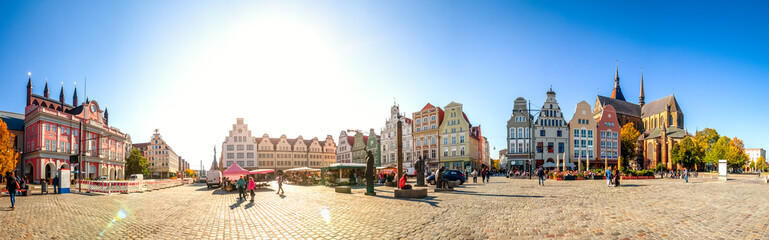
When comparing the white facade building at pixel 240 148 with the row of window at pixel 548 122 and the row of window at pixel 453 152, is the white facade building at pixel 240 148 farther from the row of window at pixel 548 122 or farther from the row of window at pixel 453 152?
the row of window at pixel 548 122

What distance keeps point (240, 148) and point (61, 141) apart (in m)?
40.0

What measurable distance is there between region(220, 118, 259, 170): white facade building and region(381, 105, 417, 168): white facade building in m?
32.0

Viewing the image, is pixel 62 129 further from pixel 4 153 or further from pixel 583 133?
pixel 583 133

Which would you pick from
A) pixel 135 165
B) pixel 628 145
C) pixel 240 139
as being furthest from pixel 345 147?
pixel 628 145

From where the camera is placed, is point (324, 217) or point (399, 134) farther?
point (399, 134)

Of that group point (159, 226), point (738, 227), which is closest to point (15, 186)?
point (159, 226)

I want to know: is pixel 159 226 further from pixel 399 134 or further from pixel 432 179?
pixel 432 179

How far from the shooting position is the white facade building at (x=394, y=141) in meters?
80.9

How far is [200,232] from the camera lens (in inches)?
425

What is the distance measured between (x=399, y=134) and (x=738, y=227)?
16.6 m

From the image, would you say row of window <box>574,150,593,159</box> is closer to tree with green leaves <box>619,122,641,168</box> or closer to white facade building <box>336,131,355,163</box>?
tree with green leaves <box>619,122,641,168</box>

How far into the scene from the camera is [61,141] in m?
58.3

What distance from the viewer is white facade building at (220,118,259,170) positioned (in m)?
95.7

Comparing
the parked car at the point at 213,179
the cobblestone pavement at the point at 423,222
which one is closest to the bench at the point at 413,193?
the cobblestone pavement at the point at 423,222
